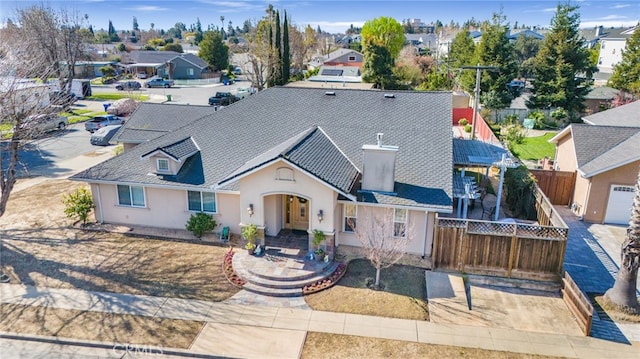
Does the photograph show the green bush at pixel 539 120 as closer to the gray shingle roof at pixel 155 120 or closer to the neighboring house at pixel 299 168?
the neighboring house at pixel 299 168


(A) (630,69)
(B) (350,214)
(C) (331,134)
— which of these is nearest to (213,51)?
(A) (630,69)

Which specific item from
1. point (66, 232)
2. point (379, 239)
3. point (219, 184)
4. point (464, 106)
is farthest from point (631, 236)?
point (464, 106)

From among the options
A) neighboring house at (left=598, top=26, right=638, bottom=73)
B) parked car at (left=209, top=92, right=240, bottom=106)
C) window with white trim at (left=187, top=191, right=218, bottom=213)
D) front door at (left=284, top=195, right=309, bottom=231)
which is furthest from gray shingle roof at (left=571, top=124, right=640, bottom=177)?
neighboring house at (left=598, top=26, right=638, bottom=73)

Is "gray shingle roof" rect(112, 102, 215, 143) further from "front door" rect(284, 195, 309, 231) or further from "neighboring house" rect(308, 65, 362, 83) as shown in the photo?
"neighboring house" rect(308, 65, 362, 83)

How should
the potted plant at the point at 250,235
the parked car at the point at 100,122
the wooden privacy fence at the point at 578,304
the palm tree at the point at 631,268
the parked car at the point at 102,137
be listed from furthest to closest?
the parked car at the point at 100,122, the parked car at the point at 102,137, the potted plant at the point at 250,235, the palm tree at the point at 631,268, the wooden privacy fence at the point at 578,304

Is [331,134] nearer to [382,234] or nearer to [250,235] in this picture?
[250,235]

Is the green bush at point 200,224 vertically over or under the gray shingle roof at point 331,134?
under

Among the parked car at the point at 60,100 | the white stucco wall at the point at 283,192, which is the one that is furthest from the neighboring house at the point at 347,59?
the white stucco wall at the point at 283,192
